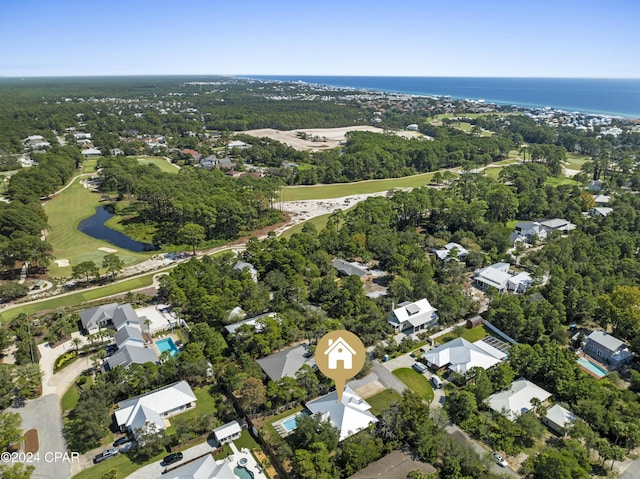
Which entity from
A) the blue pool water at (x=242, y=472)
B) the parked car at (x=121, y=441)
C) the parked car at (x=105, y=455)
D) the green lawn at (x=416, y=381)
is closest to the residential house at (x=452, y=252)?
the green lawn at (x=416, y=381)

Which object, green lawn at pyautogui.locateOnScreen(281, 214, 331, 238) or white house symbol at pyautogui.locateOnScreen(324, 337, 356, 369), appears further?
green lawn at pyautogui.locateOnScreen(281, 214, 331, 238)

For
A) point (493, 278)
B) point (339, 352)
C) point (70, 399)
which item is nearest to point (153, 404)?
point (70, 399)

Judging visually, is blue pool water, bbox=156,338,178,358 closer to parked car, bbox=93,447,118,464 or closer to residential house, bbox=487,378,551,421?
parked car, bbox=93,447,118,464

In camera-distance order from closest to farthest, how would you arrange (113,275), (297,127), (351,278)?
(351,278), (113,275), (297,127)

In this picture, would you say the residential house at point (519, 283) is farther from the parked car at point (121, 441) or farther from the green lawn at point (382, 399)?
the parked car at point (121, 441)

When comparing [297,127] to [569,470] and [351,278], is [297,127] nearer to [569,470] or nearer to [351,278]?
[351,278]

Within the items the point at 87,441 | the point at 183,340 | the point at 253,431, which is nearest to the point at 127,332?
the point at 183,340

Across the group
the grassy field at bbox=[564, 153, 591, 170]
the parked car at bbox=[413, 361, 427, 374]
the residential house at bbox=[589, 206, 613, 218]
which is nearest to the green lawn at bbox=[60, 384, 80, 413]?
the parked car at bbox=[413, 361, 427, 374]
